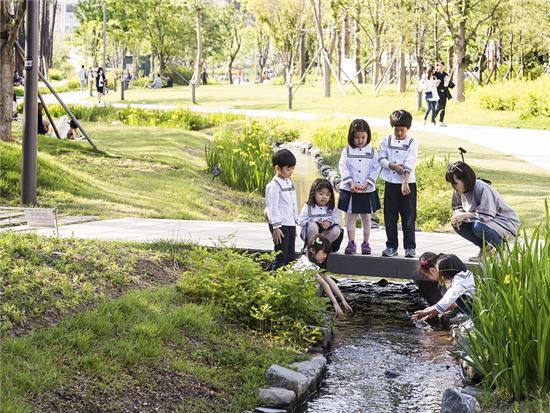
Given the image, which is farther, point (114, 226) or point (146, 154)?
point (146, 154)

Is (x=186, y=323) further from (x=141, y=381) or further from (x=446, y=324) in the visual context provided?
(x=446, y=324)

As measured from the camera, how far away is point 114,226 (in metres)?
10.6

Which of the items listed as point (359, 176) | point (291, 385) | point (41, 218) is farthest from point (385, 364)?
point (41, 218)

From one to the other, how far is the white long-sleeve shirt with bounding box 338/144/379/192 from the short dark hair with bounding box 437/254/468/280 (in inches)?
57.1

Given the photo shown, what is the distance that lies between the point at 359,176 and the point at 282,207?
95cm

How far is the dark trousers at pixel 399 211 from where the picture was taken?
9.07m

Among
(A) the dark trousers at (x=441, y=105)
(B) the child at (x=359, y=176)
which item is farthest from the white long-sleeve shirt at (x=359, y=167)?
(A) the dark trousers at (x=441, y=105)

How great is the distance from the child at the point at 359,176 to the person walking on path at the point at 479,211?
36.5 inches

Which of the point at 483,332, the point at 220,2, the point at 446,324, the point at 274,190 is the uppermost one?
the point at 220,2

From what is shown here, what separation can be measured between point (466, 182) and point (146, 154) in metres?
10.7

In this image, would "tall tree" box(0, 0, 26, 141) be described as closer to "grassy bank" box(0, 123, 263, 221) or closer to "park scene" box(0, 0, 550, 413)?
"park scene" box(0, 0, 550, 413)

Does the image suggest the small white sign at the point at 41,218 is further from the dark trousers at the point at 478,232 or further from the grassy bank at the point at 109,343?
the dark trousers at the point at 478,232

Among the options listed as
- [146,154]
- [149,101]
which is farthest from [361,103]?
[146,154]

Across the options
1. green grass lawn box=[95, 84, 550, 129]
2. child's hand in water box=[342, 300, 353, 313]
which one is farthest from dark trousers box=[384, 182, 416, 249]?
green grass lawn box=[95, 84, 550, 129]
